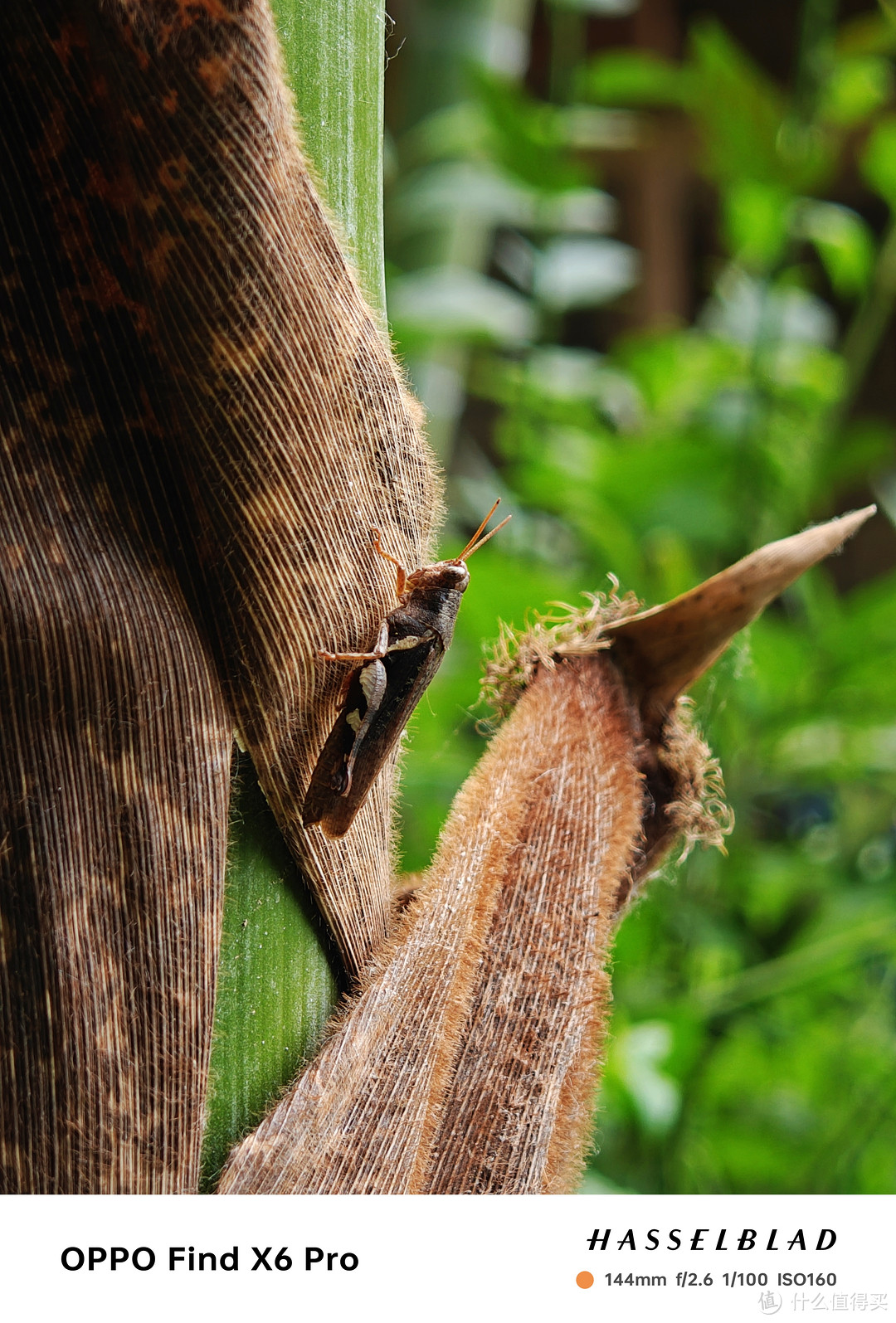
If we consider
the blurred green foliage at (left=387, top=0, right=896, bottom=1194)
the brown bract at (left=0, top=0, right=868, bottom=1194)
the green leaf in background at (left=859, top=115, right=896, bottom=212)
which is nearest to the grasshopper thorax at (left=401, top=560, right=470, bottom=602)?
the brown bract at (left=0, top=0, right=868, bottom=1194)

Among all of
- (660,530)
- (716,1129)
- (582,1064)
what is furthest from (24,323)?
(716,1129)

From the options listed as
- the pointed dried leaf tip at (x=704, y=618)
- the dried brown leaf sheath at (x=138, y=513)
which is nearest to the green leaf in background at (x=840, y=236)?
the pointed dried leaf tip at (x=704, y=618)

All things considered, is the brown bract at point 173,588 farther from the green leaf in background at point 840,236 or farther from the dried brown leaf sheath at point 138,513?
the green leaf in background at point 840,236

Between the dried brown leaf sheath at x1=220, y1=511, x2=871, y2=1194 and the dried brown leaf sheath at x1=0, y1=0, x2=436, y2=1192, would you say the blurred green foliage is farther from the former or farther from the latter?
the dried brown leaf sheath at x1=0, y1=0, x2=436, y2=1192

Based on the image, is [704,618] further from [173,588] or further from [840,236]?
[840,236]

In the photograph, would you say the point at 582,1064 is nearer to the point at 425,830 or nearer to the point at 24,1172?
the point at 24,1172
